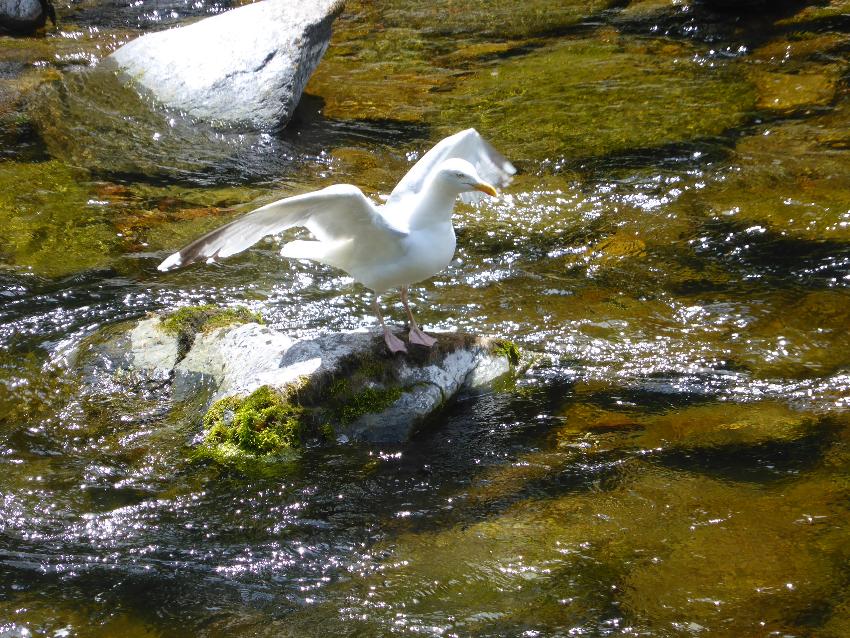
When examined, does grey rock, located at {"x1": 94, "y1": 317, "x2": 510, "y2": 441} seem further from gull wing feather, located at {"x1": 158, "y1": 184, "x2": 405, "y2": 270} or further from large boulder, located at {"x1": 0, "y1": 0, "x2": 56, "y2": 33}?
large boulder, located at {"x1": 0, "y1": 0, "x2": 56, "y2": 33}

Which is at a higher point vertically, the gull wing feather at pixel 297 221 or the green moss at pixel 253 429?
the gull wing feather at pixel 297 221

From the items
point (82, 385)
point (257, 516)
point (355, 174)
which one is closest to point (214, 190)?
point (355, 174)

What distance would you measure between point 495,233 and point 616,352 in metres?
2.19

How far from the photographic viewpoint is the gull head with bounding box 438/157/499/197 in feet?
15.9

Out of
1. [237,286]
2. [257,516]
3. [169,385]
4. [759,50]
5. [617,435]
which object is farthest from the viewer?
[759,50]

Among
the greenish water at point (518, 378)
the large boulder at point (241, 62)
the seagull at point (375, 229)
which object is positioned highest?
the large boulder at point (241, 62)

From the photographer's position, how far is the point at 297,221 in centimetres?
488

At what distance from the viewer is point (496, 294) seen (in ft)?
21.8

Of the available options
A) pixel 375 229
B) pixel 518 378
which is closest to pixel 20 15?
pixel 375 229

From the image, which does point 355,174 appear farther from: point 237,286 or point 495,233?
point 237,286

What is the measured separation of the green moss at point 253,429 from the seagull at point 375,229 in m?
0.77

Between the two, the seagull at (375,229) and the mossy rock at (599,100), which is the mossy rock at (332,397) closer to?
the seagull at (375,229)

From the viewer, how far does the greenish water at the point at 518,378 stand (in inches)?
143

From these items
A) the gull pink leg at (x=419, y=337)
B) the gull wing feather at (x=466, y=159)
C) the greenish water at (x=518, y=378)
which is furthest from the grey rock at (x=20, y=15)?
the gull pink leg at (x=419, y=337)
